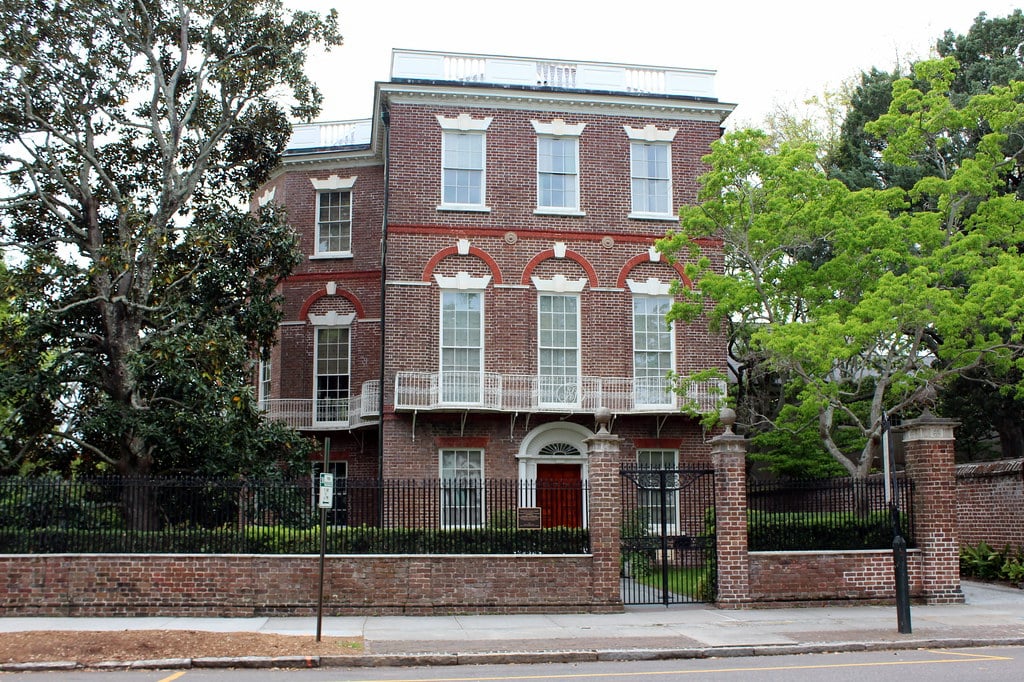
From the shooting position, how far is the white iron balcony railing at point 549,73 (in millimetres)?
25703

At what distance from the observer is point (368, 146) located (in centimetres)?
2850

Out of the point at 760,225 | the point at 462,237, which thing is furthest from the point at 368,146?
the point at 760,225

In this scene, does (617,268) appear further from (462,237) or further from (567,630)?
(567,630)

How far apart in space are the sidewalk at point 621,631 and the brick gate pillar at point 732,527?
0.37 metres

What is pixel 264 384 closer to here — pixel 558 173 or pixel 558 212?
pixel 558 212

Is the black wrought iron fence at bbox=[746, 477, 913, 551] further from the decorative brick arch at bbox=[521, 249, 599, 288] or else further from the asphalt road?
the decorative brick arch at bbox=[521, 249, 599, 288]

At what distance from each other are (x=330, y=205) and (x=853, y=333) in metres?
15.8

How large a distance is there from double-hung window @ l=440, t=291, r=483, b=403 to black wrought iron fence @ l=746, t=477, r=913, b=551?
28.9ft

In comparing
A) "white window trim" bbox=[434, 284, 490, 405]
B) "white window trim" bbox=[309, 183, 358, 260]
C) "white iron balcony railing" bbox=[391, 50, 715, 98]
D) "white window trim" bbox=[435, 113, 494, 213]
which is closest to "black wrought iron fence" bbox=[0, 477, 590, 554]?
"white window trim" bbox=[434, 284, 490, 405]

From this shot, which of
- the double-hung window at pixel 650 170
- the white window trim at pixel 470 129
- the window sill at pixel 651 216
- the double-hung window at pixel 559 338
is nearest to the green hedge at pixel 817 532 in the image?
the double-hung window at pixel 559 338

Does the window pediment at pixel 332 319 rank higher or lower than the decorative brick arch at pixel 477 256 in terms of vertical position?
lower

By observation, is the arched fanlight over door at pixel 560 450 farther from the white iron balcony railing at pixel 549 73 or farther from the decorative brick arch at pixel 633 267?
the white iron balcony railing at pixel 549 73

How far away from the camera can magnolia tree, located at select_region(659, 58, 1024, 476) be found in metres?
18.6

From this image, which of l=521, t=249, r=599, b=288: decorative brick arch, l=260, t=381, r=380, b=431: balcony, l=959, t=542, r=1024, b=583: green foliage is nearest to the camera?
l=959, t=542, r=1024, b=583: green foliage
